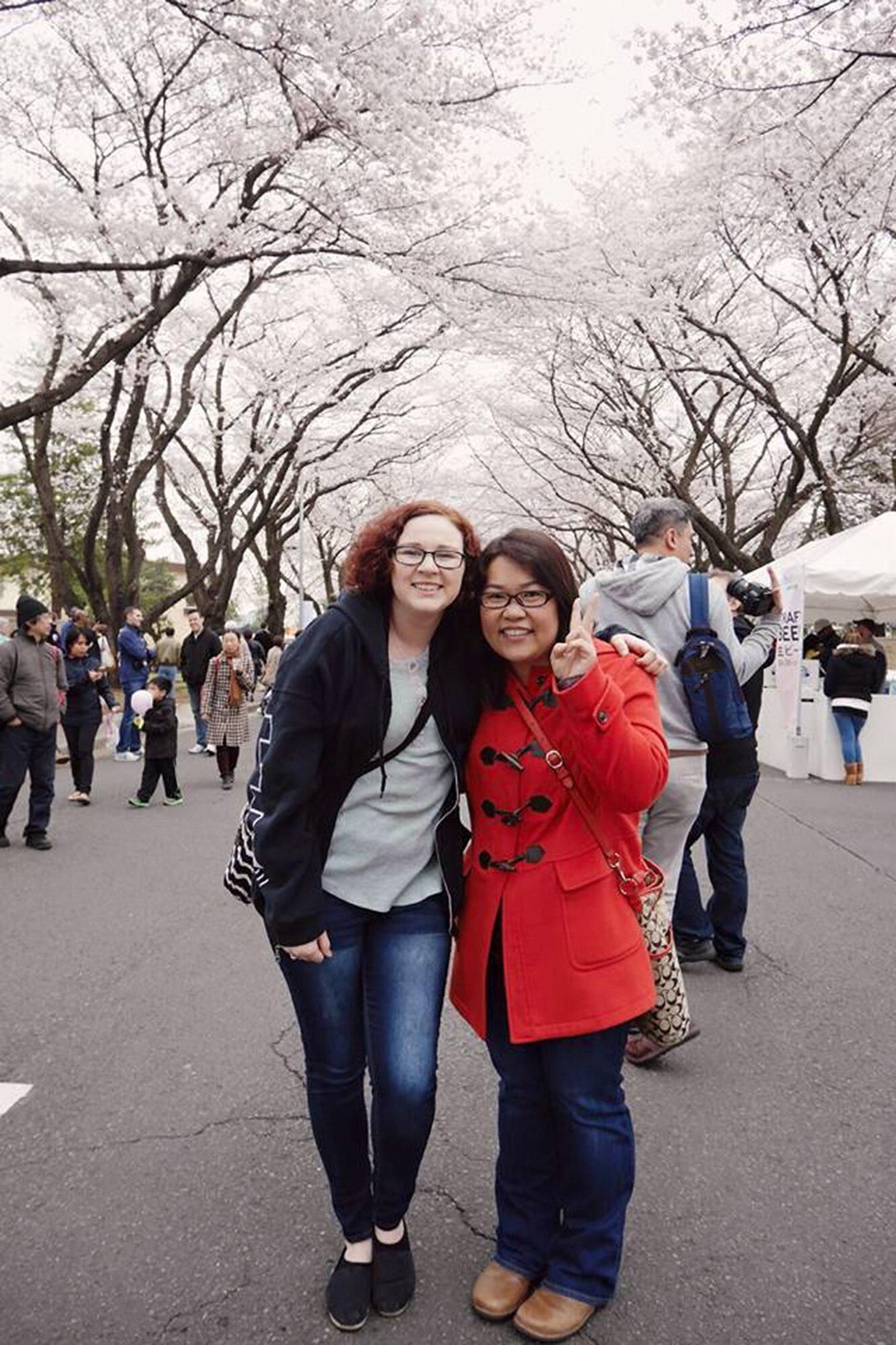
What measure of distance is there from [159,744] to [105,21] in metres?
10.9

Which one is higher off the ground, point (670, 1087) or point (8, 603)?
point (8, 603)

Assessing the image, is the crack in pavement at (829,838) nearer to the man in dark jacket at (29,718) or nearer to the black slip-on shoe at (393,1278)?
the black slip-on shoe at (393,1278)

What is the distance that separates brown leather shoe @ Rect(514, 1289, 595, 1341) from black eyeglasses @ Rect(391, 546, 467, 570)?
1.56 m

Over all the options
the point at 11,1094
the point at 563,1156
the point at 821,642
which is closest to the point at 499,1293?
the point at 563,1156

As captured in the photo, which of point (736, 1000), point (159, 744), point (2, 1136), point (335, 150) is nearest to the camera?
point (2, 1136)

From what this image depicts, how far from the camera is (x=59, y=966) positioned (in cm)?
422

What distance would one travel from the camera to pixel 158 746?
8430mm

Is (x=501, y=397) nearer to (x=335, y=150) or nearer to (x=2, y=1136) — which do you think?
(x=335, y=150)

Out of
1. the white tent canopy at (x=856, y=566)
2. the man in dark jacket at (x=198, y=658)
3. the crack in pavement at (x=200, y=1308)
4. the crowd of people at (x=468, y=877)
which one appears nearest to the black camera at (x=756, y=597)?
the crowd of people at (x=468, y=877)

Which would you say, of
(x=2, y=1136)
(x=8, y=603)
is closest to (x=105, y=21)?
(x=2, y=1136)

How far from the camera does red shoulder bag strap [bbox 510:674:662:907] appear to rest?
6.25 ft

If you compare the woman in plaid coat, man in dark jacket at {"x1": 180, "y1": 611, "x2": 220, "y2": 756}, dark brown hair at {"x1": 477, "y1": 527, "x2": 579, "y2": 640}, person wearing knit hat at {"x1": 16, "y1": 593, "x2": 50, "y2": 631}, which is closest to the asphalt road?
dark brown hair at {"x1": 477, "y1": 527, "x2": 579, "y2": 640}

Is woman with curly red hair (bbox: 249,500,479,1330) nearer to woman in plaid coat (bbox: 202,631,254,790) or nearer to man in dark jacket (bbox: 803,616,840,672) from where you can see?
woman in plaid coat (bbox: 202,631,254,790)

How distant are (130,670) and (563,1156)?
11167mm
